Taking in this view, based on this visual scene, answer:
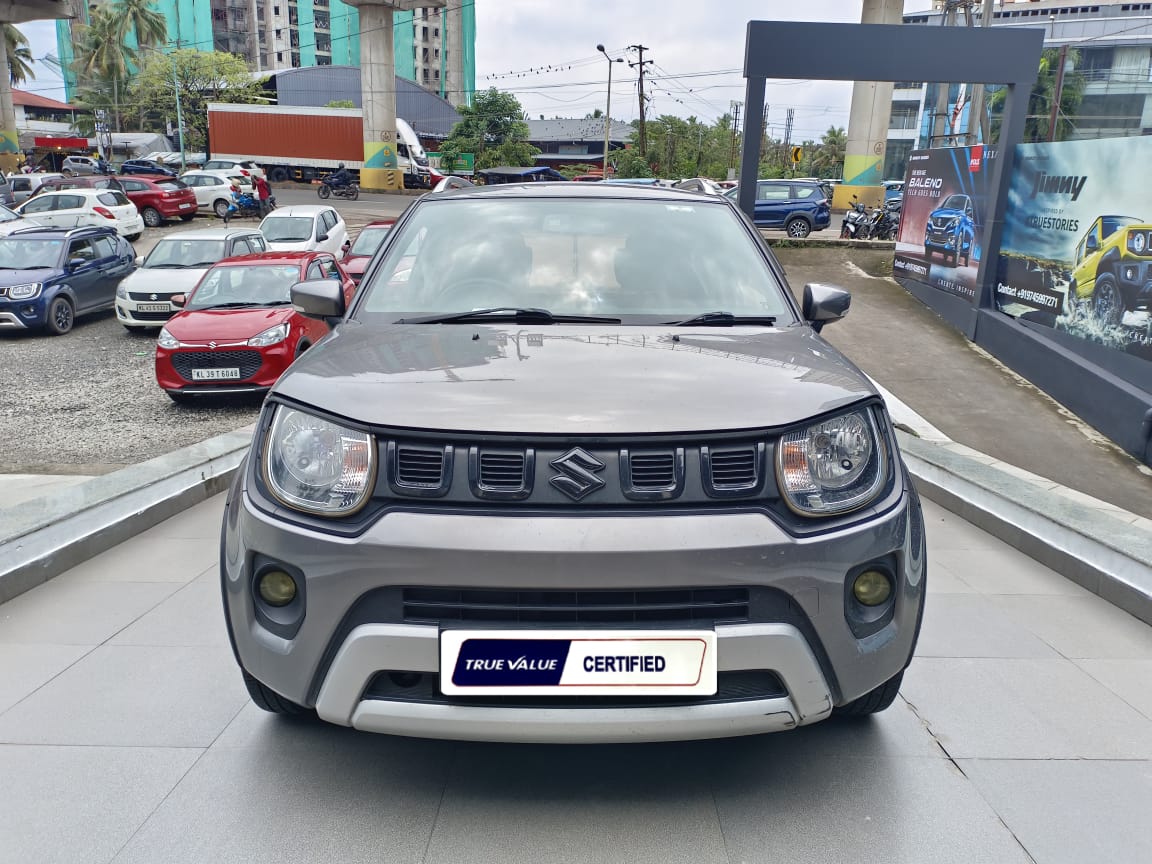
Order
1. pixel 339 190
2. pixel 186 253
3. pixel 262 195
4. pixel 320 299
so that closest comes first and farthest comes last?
pixel 320 299, pixel 186 253, pixel 262 195, pixel 339 190

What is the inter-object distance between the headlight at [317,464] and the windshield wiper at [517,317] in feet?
2.59

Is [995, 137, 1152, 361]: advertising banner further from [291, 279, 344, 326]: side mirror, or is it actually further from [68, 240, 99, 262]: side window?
[68, 240, 99, 262]: side window

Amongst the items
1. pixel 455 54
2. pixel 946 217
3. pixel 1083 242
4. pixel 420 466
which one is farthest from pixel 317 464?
pixel 455 54

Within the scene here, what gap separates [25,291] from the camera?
13.1 meters

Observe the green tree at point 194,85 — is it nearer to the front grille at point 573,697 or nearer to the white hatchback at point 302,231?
the white hatchback at point 302,231

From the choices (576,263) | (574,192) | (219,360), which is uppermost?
(574,192)

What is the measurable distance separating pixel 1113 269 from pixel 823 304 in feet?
22.9

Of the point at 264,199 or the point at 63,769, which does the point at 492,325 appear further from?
the point at 264,199

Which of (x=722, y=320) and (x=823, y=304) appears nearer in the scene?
(x=722, y=320)

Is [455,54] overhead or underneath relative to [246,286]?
overhead

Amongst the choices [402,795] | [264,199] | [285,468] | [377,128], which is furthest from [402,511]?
[377,128]

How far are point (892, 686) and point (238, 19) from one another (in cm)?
10683

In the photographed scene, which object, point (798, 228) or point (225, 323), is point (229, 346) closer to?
point (225, 323)

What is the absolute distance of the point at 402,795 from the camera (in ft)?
8.07
